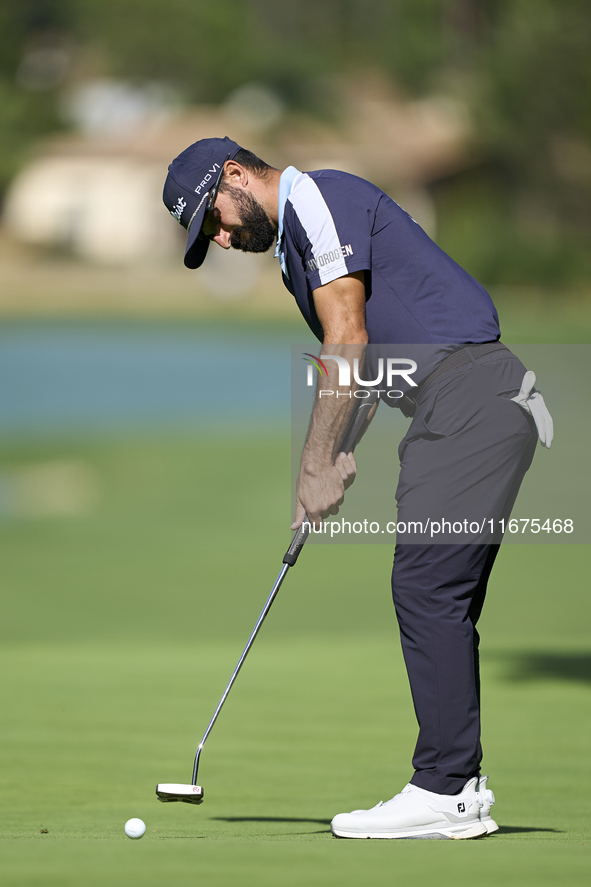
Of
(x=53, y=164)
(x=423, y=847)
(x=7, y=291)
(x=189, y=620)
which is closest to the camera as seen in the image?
(x=423, y=847)

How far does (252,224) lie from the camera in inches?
138

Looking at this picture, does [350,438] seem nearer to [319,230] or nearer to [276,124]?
[319,230]

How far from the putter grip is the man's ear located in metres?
0.66

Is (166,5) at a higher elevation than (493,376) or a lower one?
higher

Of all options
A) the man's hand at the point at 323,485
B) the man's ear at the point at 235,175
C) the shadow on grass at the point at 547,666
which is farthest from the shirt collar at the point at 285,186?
the shadow on grass at the point at 547,666

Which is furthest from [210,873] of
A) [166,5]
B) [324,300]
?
[166,5]

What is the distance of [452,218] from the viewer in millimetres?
45562

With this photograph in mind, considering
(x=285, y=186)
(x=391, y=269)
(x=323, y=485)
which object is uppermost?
(x=285, y=186)

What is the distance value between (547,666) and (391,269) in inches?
137

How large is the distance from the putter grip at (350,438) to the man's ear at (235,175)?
2.18ft

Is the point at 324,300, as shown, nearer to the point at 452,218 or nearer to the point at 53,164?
the point at 452,218

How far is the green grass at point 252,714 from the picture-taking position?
8.82ft

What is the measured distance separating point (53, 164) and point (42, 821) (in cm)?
5630

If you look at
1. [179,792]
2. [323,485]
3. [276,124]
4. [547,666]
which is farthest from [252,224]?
[276,124]
